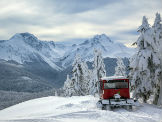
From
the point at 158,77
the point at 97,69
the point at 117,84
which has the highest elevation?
the point at 97,69

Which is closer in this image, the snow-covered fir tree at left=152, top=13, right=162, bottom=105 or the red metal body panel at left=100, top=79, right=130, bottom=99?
the red metal body panel at left=100, top=79, right=130, bottom=99

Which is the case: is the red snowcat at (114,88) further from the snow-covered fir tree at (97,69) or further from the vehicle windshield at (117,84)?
the snow-covered fir tree at (97,69)

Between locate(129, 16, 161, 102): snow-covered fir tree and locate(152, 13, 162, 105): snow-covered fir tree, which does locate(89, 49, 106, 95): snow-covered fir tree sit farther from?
locate(129, 16, 161, 102): snow-covered fir tree

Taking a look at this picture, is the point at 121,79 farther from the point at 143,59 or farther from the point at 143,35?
the point at 143,35

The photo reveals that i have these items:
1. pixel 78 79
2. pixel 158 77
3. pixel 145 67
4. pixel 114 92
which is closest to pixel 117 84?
pixel 114 92

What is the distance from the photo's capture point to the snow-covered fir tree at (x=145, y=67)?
24766mm

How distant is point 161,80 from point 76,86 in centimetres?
2918

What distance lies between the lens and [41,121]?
15172mm

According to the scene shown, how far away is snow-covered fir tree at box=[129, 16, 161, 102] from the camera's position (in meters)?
24.8

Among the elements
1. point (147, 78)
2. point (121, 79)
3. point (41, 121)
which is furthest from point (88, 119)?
point (147, 78)

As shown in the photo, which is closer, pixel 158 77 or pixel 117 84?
pixel 117 84

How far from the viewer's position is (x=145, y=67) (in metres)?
24.6

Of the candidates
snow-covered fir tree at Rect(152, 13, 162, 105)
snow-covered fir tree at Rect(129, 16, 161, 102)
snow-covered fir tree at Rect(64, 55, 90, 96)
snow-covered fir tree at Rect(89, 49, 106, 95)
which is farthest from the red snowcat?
snow-covered fir tree at Rect(64, 55, 90, 96)

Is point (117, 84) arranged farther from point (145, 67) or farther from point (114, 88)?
point (145, 67)
